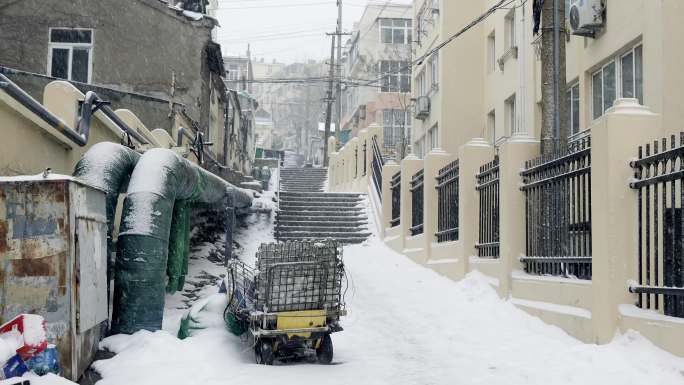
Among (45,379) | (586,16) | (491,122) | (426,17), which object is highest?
(426,17)

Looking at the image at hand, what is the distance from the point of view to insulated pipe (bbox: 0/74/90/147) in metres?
6.61

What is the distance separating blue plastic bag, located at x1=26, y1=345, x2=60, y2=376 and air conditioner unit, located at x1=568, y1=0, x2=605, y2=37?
38.1ft

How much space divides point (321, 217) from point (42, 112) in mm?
11293

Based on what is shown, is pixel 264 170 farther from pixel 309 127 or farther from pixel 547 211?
pixel 309 127

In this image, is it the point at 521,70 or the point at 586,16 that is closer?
the point at 586,16

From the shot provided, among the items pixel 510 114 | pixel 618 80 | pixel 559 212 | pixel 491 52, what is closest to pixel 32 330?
pixel 559 212

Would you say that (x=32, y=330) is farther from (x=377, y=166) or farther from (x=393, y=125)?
(x=393, y=125)

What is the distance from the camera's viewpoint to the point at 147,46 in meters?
21.1

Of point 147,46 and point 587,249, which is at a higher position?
point 147,46

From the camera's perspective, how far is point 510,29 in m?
20.8

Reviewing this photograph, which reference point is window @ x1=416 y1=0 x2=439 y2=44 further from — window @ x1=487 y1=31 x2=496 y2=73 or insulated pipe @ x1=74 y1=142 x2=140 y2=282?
insulated pipe @ x1=74 y1=142 x2=140 y2=282

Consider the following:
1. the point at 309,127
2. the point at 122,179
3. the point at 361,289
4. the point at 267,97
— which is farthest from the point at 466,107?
the point at 267,97

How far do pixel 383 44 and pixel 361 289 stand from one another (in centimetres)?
3950

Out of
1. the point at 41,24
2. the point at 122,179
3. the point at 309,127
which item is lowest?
the point at 122,179
